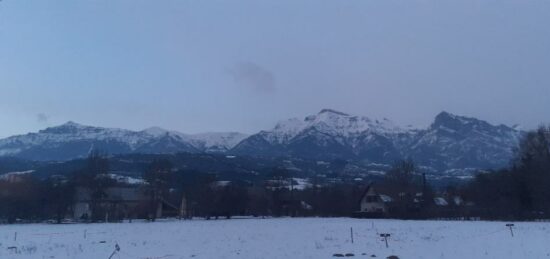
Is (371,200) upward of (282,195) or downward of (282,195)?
downward

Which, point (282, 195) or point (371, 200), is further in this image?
point (371, 200)

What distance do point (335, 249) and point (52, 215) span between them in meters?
72.4

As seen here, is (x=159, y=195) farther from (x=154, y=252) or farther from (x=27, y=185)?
(x=154, y=252)

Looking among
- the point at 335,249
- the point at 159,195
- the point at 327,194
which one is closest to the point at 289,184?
the point at 327,194

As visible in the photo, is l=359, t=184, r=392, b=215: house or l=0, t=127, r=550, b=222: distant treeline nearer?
l=0, t=127, r=550, b=222: distant treeline

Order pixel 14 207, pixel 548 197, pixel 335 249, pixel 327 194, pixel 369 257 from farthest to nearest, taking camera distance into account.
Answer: pixel 327 194 → pixel 14 207 → pixel 548 197 → pixel 335 249 → pixel 369 257

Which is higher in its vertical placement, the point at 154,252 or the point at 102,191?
the point at 102,191

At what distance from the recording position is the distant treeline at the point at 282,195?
7281cm

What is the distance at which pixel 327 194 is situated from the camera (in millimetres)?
108125

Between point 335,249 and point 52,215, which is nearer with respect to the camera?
point 335,249

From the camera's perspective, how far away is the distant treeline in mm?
72812

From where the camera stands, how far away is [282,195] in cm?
10650

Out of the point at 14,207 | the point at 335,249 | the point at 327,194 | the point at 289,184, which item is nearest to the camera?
the point at 335,249

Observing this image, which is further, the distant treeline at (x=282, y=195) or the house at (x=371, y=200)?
the house at (x=371, y=200)
